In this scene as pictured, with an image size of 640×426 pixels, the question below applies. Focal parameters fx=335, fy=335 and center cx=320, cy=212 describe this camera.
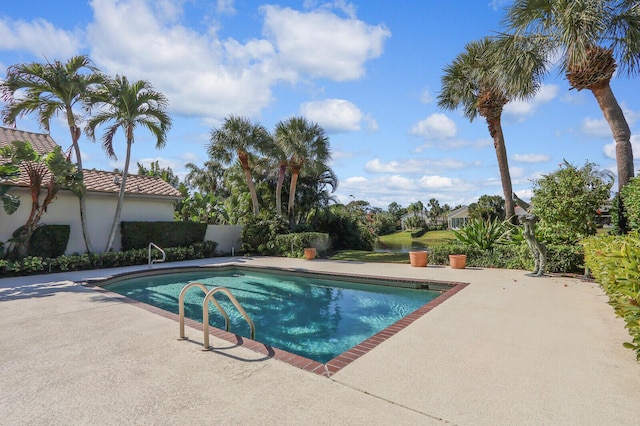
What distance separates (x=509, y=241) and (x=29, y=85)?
19200 millimetres

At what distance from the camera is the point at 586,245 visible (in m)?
8.16

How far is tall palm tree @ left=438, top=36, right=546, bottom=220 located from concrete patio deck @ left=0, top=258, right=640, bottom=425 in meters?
8.90

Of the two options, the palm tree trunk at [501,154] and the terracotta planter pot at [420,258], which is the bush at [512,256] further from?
the palm tree trunk at [501,154]

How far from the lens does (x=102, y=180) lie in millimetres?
16219

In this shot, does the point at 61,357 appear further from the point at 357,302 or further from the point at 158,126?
the point at 158,126

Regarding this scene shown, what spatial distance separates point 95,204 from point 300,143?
11130mm

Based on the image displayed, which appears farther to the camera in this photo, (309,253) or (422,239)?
(422,239)

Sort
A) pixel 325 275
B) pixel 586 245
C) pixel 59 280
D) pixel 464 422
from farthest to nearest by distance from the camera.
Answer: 1. pixel 325 275
2. pixel 59 280
3. pixel 586 245
4. pixel 464 422

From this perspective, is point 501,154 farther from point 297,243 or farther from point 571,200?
point 297,243

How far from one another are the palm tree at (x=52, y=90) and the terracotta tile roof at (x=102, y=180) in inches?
68.9

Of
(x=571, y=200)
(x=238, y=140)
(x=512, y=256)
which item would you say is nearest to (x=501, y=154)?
(x=571, y=200)

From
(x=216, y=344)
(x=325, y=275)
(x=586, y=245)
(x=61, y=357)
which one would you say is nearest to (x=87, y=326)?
(x=61, y=357)

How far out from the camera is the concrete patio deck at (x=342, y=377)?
286 centimetres

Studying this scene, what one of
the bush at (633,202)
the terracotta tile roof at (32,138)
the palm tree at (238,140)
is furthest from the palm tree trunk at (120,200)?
the bush at (633,202)
